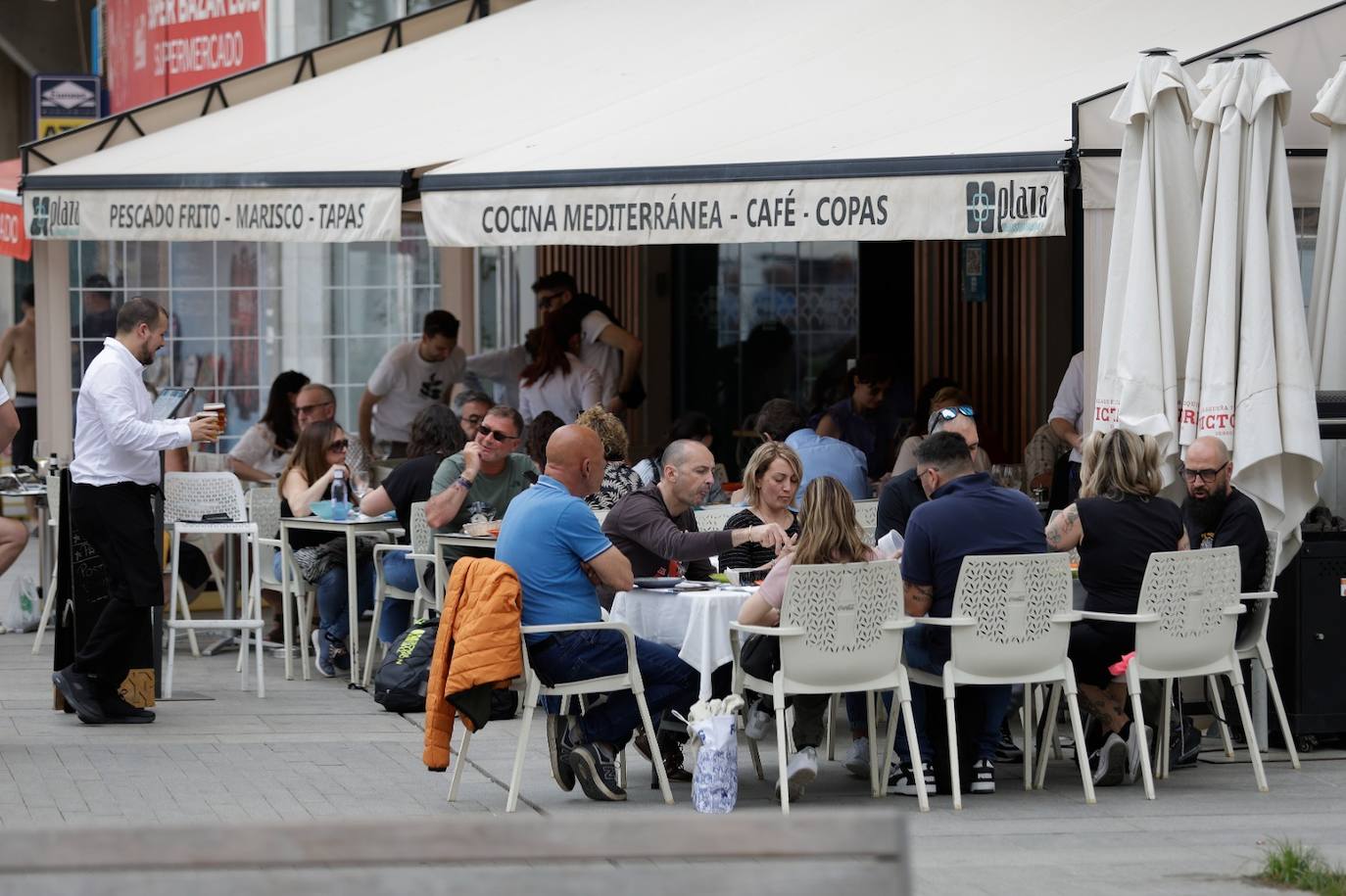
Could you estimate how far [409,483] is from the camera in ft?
33.9

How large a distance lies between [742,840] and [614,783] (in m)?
4.77

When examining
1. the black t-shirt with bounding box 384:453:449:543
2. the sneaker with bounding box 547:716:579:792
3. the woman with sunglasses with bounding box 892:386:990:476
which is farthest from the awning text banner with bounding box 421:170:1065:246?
the sneaker with bounding box 547:716:579:792

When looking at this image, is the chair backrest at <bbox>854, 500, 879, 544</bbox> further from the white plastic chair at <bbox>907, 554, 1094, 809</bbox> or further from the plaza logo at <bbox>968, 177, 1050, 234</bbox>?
the white plastic chair at <bbox>907, 554, 1094, 809</bbox>

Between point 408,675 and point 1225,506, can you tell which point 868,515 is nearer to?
point 1225,506

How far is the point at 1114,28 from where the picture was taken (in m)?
10.6

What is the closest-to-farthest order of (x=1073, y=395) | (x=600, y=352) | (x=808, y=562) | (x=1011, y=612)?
1. (x=808, y=562)
2. (x=1011, y=612)
3. (x=1073, y=395)
4. (x=600, y=352)

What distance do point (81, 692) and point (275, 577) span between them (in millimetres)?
2235

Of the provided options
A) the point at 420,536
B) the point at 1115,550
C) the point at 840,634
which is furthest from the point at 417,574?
the point at 1115,550

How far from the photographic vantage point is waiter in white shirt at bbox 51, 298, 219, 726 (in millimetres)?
8945

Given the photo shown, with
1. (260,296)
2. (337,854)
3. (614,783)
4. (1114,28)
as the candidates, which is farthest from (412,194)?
(337,854)

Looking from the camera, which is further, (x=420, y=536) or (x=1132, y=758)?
(x=420, y=536)

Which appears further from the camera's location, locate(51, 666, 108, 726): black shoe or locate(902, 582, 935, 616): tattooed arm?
locate(51, 666, 108, 726): black shoe

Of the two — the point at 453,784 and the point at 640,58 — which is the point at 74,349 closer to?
the point at 640,58

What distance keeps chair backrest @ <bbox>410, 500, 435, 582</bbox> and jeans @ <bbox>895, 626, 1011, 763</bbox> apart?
110 inches
